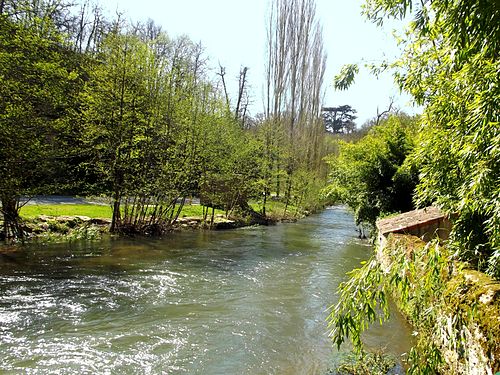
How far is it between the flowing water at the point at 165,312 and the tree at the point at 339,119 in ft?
155

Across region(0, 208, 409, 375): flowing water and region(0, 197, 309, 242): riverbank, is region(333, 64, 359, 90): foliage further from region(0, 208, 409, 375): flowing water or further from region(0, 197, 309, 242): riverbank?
region(0, 197, 309, 242): riverbank

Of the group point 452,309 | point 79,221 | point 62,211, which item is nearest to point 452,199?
point 452,309

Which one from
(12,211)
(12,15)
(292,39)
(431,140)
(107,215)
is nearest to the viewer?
(431,140)

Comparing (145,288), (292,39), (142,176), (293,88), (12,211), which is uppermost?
(292,39)

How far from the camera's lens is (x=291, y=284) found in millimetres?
7559

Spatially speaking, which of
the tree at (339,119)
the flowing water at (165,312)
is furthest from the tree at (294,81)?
the tree at (339,119)

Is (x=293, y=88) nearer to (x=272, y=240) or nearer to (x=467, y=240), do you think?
(x=272, y=240)

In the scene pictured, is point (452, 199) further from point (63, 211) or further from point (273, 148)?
point (273, 148)

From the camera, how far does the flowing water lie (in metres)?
4.10

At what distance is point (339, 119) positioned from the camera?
55.8 meters

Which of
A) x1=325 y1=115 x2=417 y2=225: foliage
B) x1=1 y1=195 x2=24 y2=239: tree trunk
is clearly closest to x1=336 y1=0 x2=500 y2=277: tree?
x1=325 y1=115 x2=417 y2=225: foliage

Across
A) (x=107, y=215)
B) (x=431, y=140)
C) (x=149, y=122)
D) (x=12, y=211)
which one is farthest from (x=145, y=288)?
(x=107, y=215)

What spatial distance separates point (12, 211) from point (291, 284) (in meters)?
6.70

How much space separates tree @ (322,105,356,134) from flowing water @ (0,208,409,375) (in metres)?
47.4
